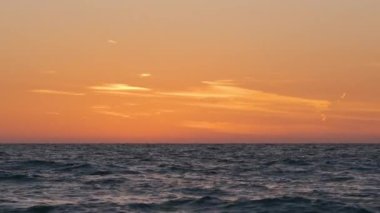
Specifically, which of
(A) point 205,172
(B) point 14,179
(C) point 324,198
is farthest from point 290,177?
(B) point 14,179

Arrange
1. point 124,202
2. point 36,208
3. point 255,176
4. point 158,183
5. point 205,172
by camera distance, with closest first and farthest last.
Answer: point 36,208 < point 124,202 < point 158,183 < point 255,176 < point 205,172

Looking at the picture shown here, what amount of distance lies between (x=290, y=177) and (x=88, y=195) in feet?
56.4

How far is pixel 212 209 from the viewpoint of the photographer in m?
26.5

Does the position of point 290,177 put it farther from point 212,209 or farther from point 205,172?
point 212,209

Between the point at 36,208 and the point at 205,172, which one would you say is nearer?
the point at 36,208

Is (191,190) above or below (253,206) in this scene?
above

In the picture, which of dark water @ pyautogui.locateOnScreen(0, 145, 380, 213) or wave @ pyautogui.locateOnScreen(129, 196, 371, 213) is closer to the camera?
wave @ pyautogui.locateOnScreen(129, 196, 371, 213)

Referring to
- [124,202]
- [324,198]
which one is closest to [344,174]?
[324,198]

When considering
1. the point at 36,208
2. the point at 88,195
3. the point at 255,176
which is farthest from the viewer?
the point at 255,176

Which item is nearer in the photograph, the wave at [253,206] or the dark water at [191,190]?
the wave at [253,206]

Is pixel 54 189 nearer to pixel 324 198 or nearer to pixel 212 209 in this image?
pixel 212 209

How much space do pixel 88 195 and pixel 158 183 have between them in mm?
7428

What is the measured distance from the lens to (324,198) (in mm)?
29453

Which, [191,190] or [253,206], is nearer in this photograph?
[253,206]
